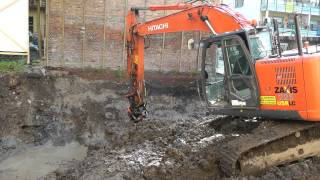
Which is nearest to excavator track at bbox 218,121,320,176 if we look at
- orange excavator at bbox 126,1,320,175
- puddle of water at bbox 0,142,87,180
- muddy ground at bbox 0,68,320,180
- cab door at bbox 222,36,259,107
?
orange excavator at bbox 126,1,320,175

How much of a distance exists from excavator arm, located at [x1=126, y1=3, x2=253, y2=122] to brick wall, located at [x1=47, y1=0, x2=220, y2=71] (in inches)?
185

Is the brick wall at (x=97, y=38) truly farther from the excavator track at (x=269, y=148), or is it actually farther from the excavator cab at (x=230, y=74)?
the excavator track at (x=269, y=148)

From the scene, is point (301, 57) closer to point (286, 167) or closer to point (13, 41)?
point (286, 167)

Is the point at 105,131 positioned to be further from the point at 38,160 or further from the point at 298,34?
the point at 298,34

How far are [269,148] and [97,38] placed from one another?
36.3 ft

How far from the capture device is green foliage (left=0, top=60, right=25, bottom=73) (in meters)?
14.8

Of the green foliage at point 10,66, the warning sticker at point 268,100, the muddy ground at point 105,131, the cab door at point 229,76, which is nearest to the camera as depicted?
the warning sticker at point 268,100

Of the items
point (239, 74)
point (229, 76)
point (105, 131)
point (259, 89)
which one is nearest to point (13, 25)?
point (105, 131)

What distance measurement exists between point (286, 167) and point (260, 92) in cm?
128

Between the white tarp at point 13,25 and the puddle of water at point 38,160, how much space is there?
4.24m

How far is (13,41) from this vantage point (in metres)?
15.0

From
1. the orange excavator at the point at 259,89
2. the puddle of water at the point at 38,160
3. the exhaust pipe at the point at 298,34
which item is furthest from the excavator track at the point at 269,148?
the puddle of water at the point at 38,160

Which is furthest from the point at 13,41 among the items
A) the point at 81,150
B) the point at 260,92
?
the point at 260,92

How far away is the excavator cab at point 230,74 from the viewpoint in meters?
7.82
